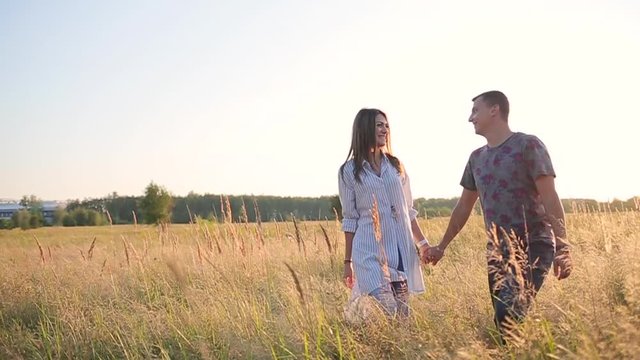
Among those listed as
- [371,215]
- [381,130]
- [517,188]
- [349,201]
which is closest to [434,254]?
[371,215]

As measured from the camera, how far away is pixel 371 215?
4.05 m

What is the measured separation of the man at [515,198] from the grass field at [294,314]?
0.61 ft

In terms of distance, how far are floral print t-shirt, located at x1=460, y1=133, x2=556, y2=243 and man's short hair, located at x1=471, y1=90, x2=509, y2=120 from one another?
16cm

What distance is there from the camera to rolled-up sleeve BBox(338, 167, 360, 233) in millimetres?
4137

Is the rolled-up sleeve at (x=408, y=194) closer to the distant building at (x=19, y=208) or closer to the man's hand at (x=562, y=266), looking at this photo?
the man's hand at (x=562, y=266)

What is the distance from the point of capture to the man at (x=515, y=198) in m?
3.27

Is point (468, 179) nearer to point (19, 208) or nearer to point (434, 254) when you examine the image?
point (434, 254)

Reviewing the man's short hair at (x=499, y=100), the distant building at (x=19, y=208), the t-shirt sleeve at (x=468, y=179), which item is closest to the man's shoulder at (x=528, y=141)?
the man's short hair at (x=499, y=100)

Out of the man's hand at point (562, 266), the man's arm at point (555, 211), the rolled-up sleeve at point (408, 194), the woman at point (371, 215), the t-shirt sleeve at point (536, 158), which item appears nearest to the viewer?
the man's hand at point (562, 266)

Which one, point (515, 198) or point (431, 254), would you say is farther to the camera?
point (431, 254)

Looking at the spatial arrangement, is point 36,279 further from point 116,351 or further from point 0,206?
point 0,206

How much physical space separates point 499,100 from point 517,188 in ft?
1.84

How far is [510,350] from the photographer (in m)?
2.77

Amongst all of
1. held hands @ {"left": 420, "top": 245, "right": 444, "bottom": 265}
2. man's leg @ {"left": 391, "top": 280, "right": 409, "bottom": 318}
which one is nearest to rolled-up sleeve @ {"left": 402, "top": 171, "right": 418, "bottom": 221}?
held hands @ {"left": 420, "top": 245, "right": 444, "bottom": 265}
